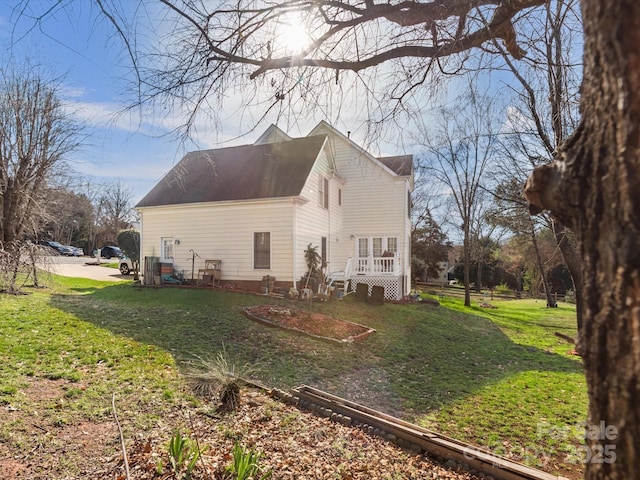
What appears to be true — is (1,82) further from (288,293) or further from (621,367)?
(621,367)

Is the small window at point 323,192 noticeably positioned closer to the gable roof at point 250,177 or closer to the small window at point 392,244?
the gable roof at point 250,177

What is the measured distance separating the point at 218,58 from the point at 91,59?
0.99 metres

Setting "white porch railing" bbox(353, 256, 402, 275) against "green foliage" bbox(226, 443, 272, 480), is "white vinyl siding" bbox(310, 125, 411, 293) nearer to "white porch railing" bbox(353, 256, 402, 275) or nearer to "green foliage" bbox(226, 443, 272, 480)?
"white porch railing" bbox(353, 256, 402, 275)

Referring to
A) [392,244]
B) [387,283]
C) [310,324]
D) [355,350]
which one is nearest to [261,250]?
[387,283]

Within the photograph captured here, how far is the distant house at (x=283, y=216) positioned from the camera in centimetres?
1383

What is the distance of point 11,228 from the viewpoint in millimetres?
10977

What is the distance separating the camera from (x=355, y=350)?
7.43 m

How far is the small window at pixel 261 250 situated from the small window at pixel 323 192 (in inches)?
126

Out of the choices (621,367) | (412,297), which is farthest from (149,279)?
(621,367)

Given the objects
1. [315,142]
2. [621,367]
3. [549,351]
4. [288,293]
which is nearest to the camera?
[621,367]

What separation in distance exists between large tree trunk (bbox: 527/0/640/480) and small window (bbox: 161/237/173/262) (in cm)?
1629

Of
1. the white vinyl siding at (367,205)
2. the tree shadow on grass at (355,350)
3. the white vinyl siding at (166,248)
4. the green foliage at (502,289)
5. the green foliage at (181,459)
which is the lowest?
the green foliage at (502,289)

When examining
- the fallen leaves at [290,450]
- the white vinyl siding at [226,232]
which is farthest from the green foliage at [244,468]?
the white vinyl siding at [226,232]

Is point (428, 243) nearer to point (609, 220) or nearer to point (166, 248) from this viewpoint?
point (166, 248)
